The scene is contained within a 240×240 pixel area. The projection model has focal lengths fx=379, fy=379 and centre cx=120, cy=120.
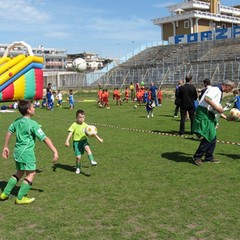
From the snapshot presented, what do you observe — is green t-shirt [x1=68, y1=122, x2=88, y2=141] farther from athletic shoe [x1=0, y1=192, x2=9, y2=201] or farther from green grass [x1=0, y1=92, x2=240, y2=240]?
athletic shoe [x1=0, y1=192, x2=9, y2=201]

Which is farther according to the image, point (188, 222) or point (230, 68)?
point (230, 68)

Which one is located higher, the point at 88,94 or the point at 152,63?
the point at 152,63

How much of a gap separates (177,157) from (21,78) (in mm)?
12615

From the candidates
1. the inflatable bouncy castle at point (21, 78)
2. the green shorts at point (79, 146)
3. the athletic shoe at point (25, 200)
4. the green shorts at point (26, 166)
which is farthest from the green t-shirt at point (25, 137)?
the inflatable bouncy castle at point (21, 78)

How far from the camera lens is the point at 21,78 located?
62.8ft

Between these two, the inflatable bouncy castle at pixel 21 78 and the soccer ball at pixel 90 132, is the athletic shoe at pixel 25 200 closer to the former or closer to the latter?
the soccer ball at pixel 90 132

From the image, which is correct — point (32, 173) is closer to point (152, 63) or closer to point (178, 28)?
point (152, 63)

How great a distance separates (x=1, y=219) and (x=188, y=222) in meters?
2.42

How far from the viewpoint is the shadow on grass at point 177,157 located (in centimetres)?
833

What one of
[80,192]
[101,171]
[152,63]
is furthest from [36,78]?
[152,63]

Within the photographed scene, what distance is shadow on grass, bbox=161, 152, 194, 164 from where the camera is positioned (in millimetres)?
8328

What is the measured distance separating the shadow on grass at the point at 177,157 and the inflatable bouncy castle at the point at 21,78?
12.0 m

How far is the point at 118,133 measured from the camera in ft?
42.0

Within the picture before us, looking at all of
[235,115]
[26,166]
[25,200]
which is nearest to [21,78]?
[235,115]
